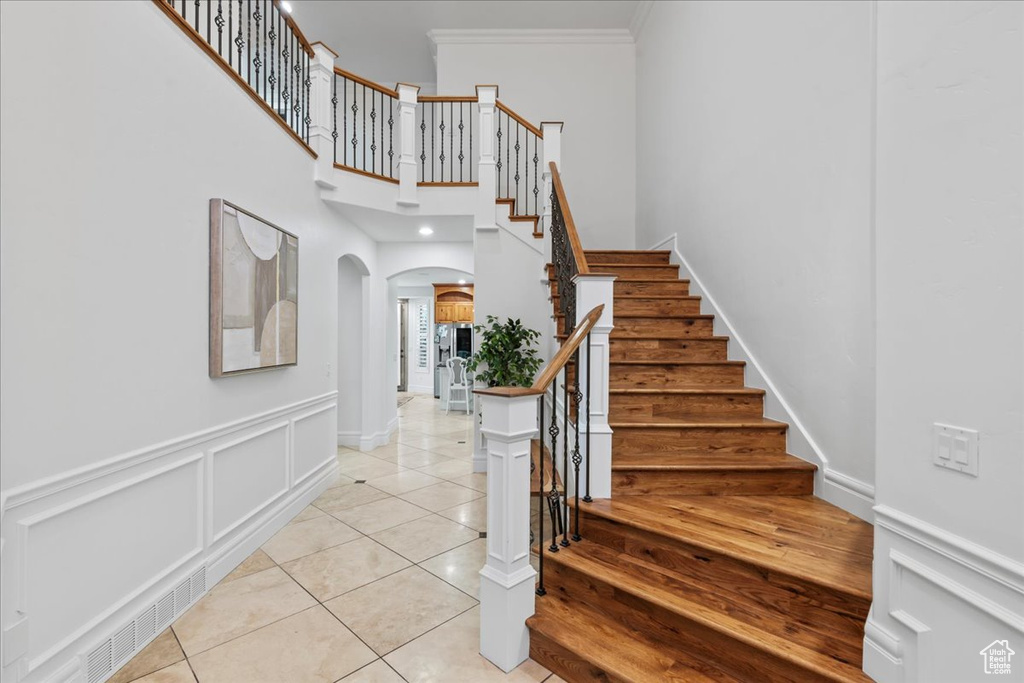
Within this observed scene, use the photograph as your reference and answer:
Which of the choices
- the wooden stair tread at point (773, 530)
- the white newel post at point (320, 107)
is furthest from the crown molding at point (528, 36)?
the wooden stair tread at point (773, 530)

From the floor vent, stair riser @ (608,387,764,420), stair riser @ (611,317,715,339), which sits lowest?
the floor vent

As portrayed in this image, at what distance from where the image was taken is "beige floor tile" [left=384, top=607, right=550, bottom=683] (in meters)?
1.78

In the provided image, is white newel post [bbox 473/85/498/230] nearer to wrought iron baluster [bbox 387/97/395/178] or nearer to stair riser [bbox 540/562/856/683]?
wrought iron baluster [bbox 387/97/395/178]

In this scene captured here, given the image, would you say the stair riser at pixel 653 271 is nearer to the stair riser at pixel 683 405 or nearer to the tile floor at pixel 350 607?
the stair riser at pixel 683 405

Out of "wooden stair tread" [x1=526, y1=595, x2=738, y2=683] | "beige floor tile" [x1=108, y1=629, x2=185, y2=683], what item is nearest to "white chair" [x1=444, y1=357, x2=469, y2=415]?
"beige floor tile" [x1=108, y1=629, x2=185, y2=683]

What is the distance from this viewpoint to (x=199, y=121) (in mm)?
2297

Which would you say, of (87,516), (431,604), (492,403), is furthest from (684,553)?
(87,516)

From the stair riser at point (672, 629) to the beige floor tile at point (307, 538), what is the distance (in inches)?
65.7

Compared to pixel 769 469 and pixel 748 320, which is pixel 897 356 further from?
pixel 748 320

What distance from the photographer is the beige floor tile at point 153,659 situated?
1.81 meters

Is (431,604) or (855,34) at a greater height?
(855,34)

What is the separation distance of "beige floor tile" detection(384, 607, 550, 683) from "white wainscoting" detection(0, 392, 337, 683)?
3.74 ft

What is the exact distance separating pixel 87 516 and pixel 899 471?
2787 millimetres

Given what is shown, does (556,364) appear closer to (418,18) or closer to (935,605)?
(935,605)
